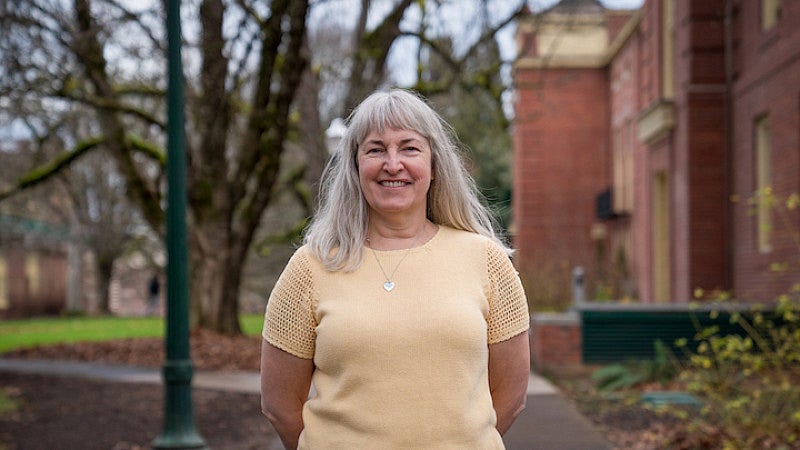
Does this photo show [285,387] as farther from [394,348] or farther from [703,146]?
[703,146]

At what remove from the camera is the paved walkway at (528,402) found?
9.05m

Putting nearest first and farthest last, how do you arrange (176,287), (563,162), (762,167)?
1. (176,287)
2. (762,167)
3. (563,162)

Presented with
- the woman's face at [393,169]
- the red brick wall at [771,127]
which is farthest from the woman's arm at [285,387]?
the red brick wall at [771,127]

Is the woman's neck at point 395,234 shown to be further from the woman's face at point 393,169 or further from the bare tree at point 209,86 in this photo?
the bare tree at point 209,86

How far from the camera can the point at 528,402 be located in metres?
11.4

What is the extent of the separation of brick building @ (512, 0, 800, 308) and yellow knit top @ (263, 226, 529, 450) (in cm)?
519

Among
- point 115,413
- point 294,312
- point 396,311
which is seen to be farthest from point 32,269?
point 396,311

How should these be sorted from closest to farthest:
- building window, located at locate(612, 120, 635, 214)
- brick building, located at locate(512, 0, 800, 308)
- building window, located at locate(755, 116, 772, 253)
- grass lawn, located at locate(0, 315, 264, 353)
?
brick building, located at locate(512, 0, 800, 308)
building window, located at locate(755, 116, 772, 253)
grass lawn, located at locate(0, 315, 264, 353)
building window, located at locate(612, 120, 635, 214)

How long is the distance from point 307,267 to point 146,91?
1743 centimetres

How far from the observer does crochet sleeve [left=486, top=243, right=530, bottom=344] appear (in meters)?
3.19

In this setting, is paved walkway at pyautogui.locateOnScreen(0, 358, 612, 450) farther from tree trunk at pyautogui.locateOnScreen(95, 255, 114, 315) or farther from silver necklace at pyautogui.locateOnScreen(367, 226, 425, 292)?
tree trunk at pyautogui.locateOnScreen(95, 255, 114, 315)

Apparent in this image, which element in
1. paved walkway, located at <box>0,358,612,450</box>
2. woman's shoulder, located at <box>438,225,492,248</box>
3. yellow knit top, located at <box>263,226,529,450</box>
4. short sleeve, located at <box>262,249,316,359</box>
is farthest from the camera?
paved walkway, located at <box>0,358,612,450</box>

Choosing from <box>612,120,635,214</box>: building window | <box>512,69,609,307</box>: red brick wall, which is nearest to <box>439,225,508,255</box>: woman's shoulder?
<box>612,120,635,214</box>: building window

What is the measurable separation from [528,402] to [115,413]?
14.4 ft
